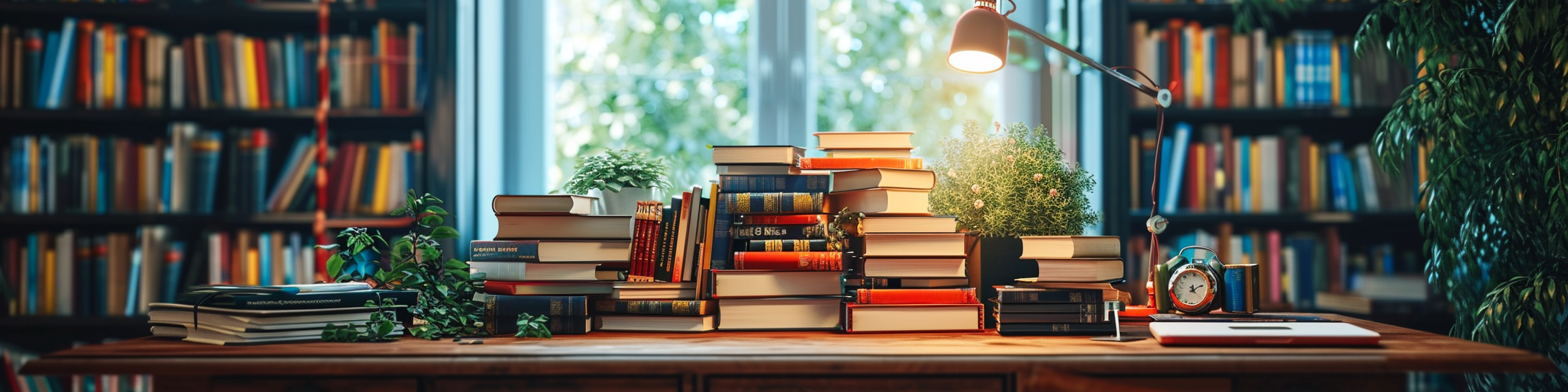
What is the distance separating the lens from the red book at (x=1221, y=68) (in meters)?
2.44

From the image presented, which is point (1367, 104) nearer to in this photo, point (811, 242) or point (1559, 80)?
point (1559, 80)

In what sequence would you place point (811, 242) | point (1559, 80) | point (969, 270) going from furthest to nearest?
1. point (1559, 80)
2. point (969, 270)
3. point (811, 242)

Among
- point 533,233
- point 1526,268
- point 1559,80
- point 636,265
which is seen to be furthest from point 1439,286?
point 533,233

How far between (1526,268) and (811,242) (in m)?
1.49

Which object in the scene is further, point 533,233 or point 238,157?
point 238,157

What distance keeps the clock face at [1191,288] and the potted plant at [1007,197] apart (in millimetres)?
181

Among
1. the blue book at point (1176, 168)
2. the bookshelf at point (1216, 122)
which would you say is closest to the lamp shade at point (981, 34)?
the bookshelf at point (1216, 122)

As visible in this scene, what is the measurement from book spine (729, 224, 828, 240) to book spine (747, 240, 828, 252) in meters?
0.02

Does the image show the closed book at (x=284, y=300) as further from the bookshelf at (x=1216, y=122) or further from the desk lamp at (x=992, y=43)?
the bookshelf at (x=1216, y=122)

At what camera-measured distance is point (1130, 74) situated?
239 centimetres

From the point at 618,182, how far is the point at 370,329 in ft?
1.79

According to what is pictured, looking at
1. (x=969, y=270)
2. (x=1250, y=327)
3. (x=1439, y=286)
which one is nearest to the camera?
(x=1250, y=327)

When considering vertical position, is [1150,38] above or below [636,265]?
above

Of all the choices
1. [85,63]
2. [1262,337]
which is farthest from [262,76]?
[1262,337]
